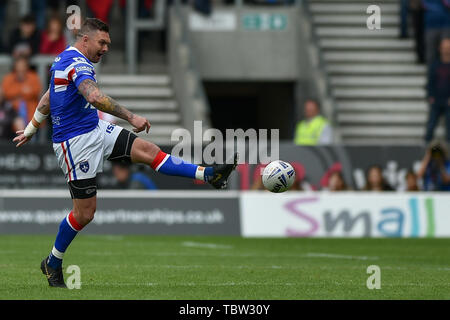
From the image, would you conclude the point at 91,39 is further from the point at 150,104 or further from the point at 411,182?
the point at 150,104

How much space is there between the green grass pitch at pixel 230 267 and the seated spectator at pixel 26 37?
544 centimetres

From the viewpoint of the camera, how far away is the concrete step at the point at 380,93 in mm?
23750

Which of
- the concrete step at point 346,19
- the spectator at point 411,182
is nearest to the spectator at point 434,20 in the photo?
the concrete step at point 346,19

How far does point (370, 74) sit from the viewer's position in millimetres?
24234

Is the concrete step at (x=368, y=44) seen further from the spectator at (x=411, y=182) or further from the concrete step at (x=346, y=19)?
the spectator at (x=411, y=182)

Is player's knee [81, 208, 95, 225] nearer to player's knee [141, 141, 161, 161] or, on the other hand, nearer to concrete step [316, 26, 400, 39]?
player's knee [141, 141, 161, 161]

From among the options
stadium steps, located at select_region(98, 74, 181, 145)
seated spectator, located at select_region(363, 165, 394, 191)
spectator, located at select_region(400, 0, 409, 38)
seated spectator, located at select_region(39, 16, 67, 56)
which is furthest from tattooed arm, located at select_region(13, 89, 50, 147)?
spectator, located at select_region(400, 0, 409, 38)

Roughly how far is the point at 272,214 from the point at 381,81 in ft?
22.0

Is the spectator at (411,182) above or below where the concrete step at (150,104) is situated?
below

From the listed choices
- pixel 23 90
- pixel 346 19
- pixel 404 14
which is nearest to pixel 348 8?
pixel 346 19

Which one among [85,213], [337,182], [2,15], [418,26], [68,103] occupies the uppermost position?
[2,15]

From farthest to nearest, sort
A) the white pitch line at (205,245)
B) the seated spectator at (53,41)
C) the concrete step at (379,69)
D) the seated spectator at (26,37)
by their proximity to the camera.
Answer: the concrete step at (379,69) < the seated spectator at (53,41) < the seated spectator at (26,37) < the white pitch line at (205,245)

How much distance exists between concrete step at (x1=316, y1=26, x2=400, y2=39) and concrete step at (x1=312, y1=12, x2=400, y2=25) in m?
0.11

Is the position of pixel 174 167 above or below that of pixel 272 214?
above
